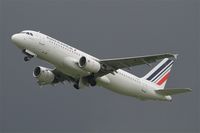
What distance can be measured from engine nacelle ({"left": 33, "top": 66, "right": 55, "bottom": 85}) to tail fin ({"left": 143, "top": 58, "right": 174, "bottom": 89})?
8210 millimetres

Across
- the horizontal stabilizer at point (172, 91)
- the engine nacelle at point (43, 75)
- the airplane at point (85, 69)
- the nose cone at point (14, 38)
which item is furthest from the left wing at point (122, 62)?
the nose cone at point (14, 38)

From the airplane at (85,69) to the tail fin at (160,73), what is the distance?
38 cm

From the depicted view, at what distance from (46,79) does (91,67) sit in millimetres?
5150

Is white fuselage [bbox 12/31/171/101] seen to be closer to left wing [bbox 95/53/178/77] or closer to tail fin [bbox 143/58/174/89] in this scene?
left wing [bbox 95/53/178/77]

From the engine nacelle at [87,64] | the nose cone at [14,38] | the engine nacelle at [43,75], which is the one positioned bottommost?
the engine nacelle at [87,64]

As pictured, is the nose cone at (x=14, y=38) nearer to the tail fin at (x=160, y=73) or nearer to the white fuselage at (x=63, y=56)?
the white fuselage at (x=63, y=56)

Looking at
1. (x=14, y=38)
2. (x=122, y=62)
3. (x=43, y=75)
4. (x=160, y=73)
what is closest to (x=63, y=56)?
(x=14, y=38)

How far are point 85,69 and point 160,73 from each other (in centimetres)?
1099

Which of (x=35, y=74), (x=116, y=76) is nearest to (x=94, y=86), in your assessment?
(x=116, y=76)

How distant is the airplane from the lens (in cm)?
4334

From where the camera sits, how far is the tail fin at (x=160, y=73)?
51.6 m

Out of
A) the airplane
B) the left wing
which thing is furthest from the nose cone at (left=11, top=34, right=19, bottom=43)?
the left wing

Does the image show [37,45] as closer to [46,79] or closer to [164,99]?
[46,79]

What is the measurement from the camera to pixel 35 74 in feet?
156
